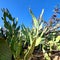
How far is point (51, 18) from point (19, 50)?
1480mm

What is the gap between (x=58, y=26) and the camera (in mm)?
2645

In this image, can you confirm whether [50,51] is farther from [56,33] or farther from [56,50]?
[56,33]

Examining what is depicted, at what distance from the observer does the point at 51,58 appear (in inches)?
81.5

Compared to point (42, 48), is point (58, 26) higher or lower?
higher

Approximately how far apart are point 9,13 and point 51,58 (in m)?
0.60

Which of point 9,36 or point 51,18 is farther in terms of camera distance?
point 51,18

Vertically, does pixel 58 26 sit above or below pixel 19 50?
above

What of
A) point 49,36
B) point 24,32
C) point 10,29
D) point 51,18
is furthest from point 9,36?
point 51,18

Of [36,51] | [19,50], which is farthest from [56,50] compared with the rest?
[19,50]

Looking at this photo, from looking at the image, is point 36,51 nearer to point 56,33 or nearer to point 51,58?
point 51,58

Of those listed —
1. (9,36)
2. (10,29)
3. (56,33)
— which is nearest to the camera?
(9,36)

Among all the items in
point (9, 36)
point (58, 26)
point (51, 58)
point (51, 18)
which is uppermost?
point (51, 18)

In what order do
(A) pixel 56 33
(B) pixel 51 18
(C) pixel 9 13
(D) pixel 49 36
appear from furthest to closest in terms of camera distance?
1. (B) pixel 51 18
2. (A) pixel 56 33
3. (D) pixel 49 36
4. (C) pixel 9 13

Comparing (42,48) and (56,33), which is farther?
(56,33)
